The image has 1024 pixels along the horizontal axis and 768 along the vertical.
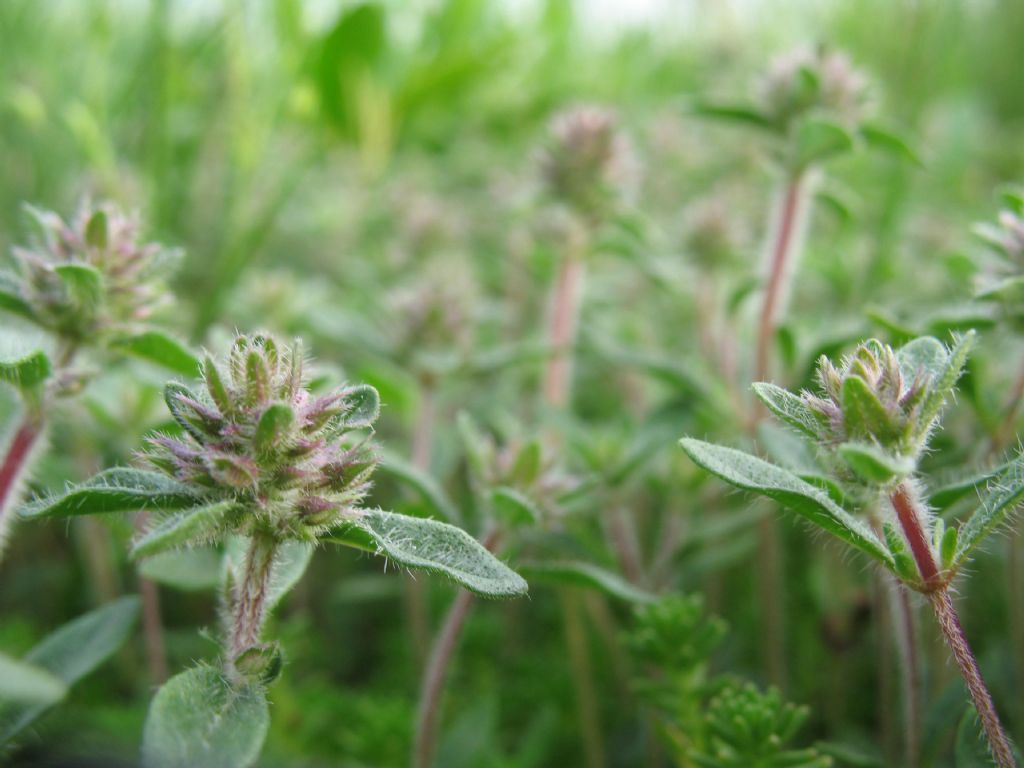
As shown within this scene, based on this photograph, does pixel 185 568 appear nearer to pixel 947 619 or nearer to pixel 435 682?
pixel 435 682

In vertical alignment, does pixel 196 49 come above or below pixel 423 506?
above

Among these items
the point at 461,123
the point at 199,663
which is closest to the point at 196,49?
the point at 461,123

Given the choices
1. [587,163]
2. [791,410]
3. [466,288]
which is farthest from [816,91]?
[791,410]

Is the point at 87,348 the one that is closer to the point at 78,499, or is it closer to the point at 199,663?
the point at 78,499

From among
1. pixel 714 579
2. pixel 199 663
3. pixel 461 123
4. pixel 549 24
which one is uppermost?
pixel 549 24

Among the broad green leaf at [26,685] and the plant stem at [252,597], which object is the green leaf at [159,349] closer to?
the plant stem at [252,597]

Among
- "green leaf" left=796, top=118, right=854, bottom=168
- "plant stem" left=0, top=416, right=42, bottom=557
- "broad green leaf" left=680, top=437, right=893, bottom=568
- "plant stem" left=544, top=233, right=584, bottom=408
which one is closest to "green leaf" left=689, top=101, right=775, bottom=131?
"green leaf" left=796, top=118, right=854, bottom=168
